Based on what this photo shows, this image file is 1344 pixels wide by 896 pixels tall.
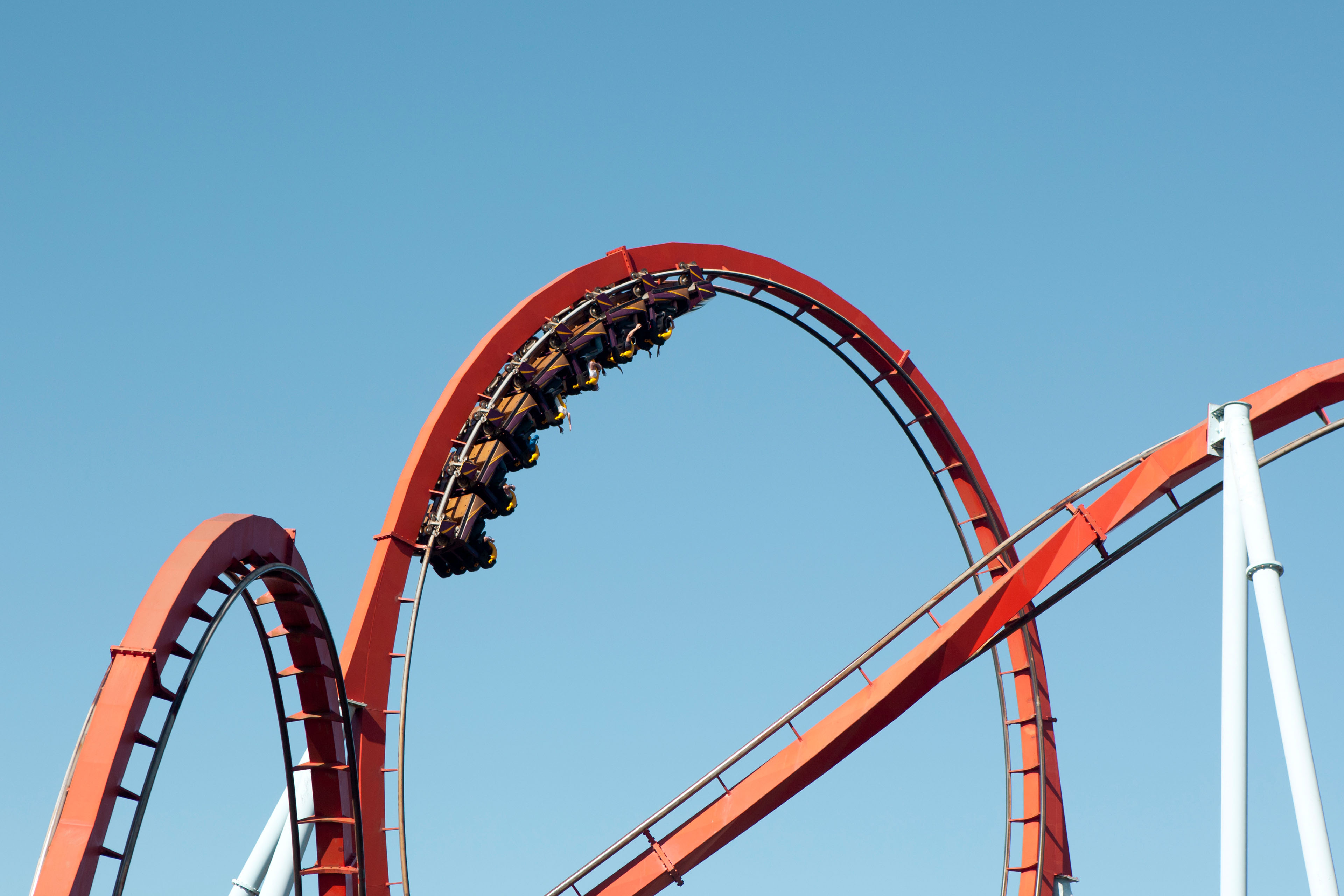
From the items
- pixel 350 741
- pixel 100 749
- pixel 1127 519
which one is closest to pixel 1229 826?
pixel 1127 519

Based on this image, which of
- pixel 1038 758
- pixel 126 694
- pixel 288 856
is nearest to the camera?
pixel 126 694

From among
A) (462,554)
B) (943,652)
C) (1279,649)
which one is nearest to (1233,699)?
(1279,649)

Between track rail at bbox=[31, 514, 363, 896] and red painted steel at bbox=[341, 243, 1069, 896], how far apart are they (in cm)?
41

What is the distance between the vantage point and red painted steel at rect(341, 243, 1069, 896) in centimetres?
1291

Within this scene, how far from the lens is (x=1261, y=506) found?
1154 centimetres

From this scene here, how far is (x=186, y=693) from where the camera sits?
8.74 m

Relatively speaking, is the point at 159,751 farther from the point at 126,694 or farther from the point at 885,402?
the point at 885,402

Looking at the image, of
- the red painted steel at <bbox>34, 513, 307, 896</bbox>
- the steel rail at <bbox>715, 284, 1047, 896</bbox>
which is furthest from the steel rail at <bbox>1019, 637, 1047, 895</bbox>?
the red painted steel at <bbox>34, 513, 307, 896</bbox>

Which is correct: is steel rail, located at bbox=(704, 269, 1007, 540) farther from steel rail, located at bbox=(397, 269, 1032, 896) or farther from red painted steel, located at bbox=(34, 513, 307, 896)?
red painted steel, located at bbox=(34, 513, 307, 896)

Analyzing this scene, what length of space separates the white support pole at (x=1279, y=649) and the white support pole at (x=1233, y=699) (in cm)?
15

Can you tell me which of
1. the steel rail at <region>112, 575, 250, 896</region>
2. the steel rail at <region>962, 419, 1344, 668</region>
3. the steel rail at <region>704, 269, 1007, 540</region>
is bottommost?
the steel rail at <region>112, 575, 250, 896</region>

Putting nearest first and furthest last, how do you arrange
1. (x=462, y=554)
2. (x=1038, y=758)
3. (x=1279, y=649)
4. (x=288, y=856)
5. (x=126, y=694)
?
(x=126, y=694) → (x=1279, y=649) → (x=288, y=856) → (x=462, y=554) → (x=1038, y=758)

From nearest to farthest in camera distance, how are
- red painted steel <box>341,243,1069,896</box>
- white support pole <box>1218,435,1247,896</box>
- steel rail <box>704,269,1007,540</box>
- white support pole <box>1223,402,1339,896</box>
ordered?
white support pole <box>1223,402,1339,896</box>
white support pole <box>1218,435,1247,896</box>
red painted steel <box>341,243,1069,896</box>
steel rail <box>704,269,1007,540</box>

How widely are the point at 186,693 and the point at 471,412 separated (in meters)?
6.00
